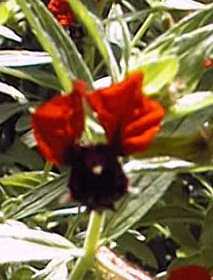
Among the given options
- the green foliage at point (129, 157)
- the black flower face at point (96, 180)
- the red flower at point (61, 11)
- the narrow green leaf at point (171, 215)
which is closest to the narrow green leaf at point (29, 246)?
the green foliage at point (129, 157)

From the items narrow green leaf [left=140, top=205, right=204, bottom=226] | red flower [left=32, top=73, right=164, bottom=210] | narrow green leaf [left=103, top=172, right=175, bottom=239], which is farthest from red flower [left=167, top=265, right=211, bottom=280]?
narrow green leaf [left=140, top=205, right=204, bottom=226]

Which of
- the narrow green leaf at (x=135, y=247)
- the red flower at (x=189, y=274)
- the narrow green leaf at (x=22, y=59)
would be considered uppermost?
the narrow green leaf at (x=22, y=59)

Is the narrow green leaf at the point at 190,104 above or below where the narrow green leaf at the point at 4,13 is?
below

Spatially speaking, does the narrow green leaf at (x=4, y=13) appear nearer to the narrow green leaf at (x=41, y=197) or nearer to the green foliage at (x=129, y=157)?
the green foliage at (x=129, y=157)

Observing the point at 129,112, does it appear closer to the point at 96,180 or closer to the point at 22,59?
the point at 96,180

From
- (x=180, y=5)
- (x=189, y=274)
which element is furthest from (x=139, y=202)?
(x=180, y=5)

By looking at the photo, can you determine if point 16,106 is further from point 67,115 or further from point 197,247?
point 67,115
